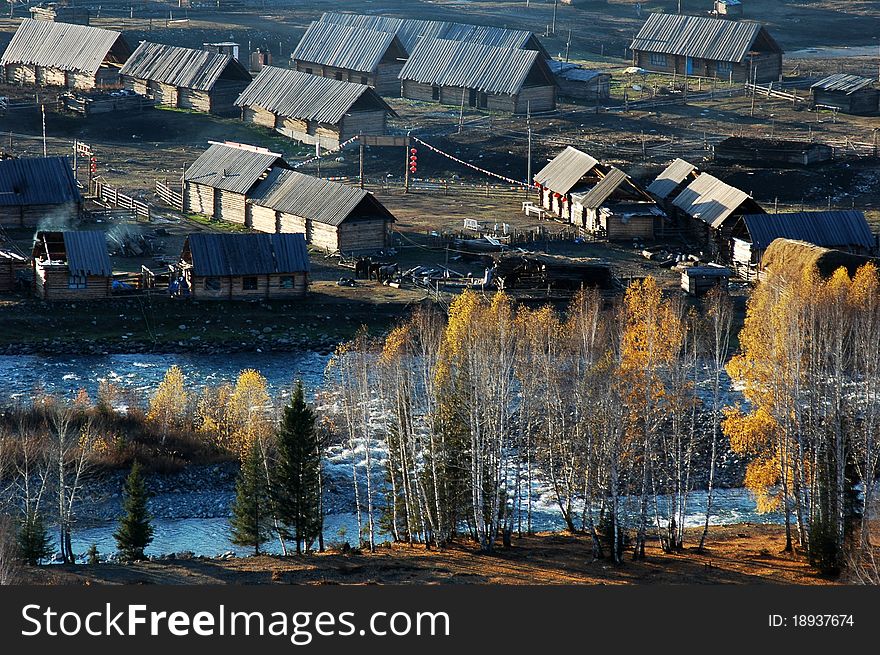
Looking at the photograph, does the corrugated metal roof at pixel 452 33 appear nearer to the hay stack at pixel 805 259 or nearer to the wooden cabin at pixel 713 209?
the wooden cabin at pixel 713 209

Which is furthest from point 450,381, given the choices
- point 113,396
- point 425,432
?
point 113,396

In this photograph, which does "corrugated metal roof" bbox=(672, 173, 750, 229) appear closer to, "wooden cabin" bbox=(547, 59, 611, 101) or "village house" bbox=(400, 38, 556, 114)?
"village house" bbox=(400, 38, 556, 114)

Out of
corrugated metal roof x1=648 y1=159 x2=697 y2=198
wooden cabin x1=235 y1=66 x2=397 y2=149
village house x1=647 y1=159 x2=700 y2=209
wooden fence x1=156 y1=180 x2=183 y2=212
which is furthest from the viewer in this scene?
wooden cabin x1=235 y1=66 x2=397 y2=149

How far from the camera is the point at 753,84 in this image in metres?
107

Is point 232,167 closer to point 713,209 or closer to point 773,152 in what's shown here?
point 713,209

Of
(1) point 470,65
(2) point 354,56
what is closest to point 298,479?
(1) point 470,65

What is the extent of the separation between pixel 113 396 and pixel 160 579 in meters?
15.6

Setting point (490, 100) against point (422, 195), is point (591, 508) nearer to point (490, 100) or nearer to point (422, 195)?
point (422, 195)

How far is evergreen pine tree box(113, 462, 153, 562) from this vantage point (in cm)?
4059

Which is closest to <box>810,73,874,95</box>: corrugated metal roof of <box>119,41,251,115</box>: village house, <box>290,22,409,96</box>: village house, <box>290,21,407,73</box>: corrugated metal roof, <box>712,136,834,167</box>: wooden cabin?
<box>712,136,834,167</box>: wooden cabin

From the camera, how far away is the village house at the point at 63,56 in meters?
102

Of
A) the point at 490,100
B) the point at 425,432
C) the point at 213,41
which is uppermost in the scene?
the point at 213,41

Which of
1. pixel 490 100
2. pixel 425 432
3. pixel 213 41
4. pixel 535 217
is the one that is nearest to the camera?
pixel 425 432

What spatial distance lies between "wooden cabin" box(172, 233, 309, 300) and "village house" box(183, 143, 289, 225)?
33.3 feet
